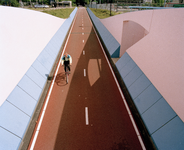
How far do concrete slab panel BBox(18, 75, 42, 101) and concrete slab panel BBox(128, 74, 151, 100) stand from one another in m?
6.11

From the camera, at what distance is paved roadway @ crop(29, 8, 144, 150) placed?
644 centimetres

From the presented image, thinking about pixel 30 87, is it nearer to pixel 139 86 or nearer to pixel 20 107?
pixel 20 107

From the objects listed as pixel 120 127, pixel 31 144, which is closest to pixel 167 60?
pixel 120 127

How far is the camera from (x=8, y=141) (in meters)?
5.41

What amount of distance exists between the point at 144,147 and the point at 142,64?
5.00 metres

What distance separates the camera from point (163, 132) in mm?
5746

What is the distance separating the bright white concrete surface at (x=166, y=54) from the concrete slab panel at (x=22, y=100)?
6.99 metres

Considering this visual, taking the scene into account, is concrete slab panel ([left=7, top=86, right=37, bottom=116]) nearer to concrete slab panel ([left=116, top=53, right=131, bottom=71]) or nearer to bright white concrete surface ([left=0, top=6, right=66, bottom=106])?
bright white concrete surface ([left=0, top=6, right=66, bottom=106])

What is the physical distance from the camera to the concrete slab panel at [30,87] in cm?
774

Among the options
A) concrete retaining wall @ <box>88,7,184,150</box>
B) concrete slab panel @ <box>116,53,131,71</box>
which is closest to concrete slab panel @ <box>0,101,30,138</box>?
concrete retaining wall @ <box>88,7,184,150</box>

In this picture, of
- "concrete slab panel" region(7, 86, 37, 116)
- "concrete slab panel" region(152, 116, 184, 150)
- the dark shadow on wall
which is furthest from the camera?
the dark shadow on wall

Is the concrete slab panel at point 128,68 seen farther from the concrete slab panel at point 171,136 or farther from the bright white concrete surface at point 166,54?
the concrete slab panel at point 171,136

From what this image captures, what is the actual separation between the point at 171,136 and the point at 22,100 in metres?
7.25

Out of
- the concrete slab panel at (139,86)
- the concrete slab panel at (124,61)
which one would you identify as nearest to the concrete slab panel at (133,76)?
the concrete slab panel at (139,86)
